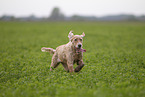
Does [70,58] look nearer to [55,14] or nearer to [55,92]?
[55,92]

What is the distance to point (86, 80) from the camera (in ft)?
22.9

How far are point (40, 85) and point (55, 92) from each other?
121cm

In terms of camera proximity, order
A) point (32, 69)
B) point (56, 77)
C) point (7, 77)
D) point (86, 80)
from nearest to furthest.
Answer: point (86, 80) < point (56, 77) < point (7, 77) < point (32, 69)

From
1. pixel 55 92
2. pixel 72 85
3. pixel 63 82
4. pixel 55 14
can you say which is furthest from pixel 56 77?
pixel 55 14

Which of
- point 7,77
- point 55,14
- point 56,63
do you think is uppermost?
point 55,14

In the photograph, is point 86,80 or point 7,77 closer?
point 86,80

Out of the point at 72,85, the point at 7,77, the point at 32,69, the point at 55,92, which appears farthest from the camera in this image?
the point at 32,69

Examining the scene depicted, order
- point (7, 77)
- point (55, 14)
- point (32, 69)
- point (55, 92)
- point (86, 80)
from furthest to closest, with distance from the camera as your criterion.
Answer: point (55, 14) < point (32, 69) < point (7, 77) < point (86, 80) < point (55, 92)

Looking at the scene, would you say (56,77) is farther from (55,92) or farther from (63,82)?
(55,92)

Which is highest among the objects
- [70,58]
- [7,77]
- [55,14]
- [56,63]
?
[55,14]

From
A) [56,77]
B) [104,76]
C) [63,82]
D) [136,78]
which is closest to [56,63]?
[56,77]

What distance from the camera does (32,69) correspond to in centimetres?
909

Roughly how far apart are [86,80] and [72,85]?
2.81 feet

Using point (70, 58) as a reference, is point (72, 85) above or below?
below
